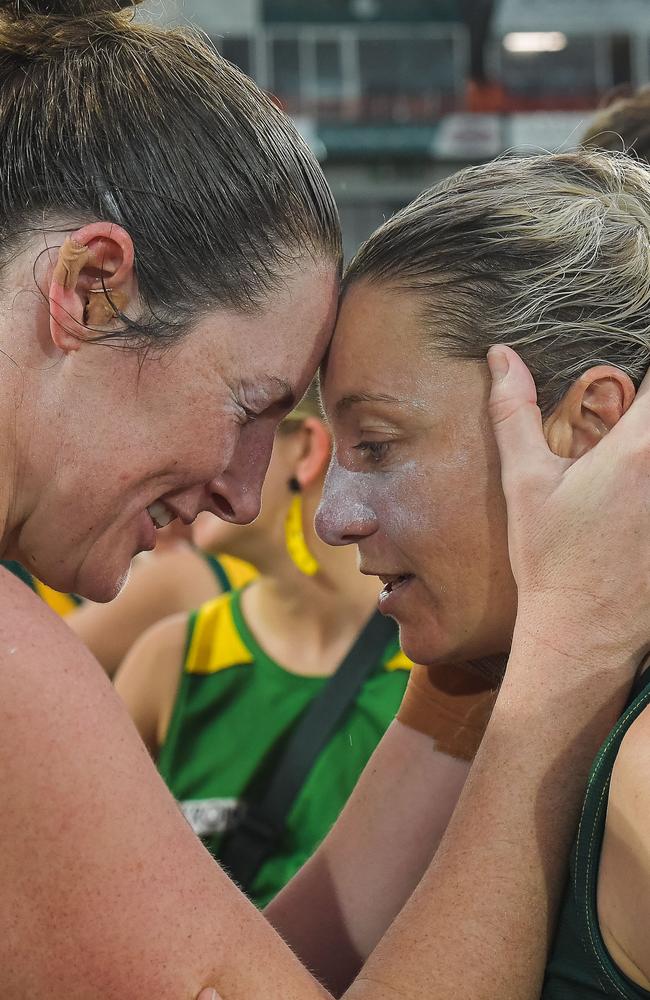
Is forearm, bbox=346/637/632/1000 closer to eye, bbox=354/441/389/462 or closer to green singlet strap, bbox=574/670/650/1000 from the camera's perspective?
green singlet strap, bbox=574/670/650/1000

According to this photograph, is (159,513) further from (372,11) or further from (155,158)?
(372,11)

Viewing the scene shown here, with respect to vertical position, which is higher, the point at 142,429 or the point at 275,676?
the point at 142,429

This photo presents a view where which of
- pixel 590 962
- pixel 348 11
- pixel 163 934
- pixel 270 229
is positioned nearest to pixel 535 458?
pixel 270 229

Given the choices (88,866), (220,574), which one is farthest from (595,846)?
(220,574)

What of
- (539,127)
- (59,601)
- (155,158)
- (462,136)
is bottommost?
(462,136)

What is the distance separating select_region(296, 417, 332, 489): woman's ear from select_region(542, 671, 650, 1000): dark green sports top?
7.00ft

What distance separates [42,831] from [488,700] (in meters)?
0.89

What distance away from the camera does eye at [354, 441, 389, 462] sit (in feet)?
6.00

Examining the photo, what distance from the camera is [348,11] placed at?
25047 mm

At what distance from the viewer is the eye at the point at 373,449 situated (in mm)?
1828

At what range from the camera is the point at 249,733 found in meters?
3.25

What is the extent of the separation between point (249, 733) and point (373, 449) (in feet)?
5.21

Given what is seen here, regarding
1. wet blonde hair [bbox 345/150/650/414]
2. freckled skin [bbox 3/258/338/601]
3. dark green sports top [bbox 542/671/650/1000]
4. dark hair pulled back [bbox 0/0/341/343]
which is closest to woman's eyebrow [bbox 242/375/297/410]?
freckled skin [bbox 3/258/338/601]

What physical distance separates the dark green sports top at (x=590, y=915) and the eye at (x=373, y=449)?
52 centimetres
